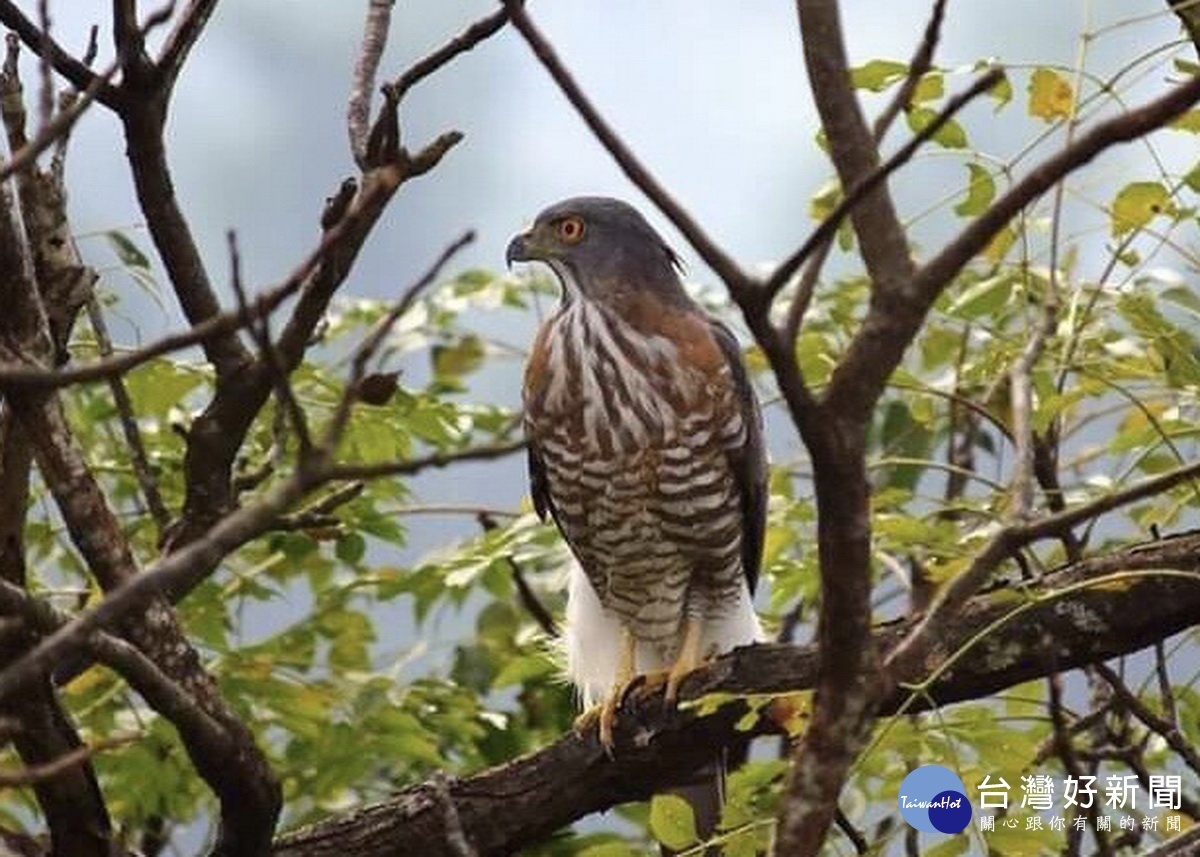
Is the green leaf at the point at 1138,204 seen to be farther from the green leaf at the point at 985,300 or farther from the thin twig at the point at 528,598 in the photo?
the thin twig at the point at 528,598

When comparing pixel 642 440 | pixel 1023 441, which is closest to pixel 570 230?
pixel 642 440

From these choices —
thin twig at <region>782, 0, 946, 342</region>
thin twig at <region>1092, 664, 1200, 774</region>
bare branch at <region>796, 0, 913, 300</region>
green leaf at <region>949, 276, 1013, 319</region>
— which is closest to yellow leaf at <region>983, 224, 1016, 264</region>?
green leaf at <region>949, 276, 1013, 319</region>

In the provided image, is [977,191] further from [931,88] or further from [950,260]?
[950,260]

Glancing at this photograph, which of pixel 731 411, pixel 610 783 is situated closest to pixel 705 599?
pixel 731 411

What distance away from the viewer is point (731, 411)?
12.7ft

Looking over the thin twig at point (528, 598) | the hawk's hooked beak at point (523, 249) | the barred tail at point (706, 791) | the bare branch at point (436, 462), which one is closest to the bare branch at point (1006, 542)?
the bare branch at point (436, 462)

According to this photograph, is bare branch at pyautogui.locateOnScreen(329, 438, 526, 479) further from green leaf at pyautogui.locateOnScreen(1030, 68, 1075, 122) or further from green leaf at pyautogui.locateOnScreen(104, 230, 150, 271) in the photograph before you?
green leaf at pyautogui.locateOnScreen(104, 230, 150, 271)

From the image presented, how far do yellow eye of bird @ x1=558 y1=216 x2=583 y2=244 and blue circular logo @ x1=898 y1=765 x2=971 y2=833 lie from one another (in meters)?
1.28

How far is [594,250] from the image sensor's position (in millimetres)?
4012

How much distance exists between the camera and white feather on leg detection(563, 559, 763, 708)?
416cm

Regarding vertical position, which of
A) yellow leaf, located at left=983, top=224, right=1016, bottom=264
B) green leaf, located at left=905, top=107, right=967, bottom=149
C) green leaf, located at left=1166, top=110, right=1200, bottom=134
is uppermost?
green leaf, located at left=905, top=107, right=967, bottom=149

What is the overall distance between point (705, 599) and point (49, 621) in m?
2.17

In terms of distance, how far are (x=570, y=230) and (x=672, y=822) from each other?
1428 millimetres

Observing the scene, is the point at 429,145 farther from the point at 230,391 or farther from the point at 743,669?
the point at 743,669
